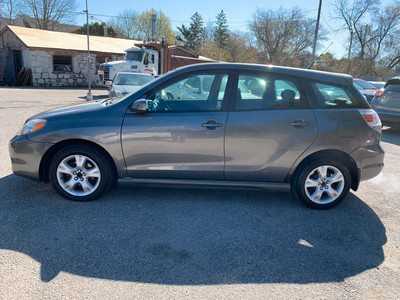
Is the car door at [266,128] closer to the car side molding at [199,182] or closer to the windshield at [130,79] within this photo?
the car side molding at [199,182]

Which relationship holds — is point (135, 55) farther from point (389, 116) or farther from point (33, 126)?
point (33, 126)

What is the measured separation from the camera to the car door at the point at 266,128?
361cm

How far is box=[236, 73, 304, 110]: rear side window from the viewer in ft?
12.1

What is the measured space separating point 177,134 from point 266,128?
1.08 m

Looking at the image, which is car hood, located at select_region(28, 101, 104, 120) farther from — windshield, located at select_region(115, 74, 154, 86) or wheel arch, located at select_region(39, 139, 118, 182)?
windshield, located at select_region(115, 74, 154, 86)

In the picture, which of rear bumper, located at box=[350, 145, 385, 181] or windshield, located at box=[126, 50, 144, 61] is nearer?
rear bumper, located at box=[350, 145, 385, 181]

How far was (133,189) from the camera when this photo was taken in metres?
4.21

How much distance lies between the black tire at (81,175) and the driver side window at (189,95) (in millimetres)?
878

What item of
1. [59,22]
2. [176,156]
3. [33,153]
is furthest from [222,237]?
[59,22]

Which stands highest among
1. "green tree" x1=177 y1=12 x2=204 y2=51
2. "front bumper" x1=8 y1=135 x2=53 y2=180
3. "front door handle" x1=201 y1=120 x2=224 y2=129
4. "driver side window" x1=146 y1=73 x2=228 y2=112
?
"green tree" x1=177 y1=12 x2=204 y2=51

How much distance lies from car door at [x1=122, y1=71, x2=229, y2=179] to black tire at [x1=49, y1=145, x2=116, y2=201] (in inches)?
10.9

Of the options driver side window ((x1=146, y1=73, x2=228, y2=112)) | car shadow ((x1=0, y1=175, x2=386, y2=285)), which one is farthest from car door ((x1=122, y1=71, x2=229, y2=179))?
car shadow ((x1=0, y1=175, x2=386, y2=285))

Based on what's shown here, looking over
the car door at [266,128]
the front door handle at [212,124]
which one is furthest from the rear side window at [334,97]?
the front door handle at [212,124]

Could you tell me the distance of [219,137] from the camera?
360 centimetres
